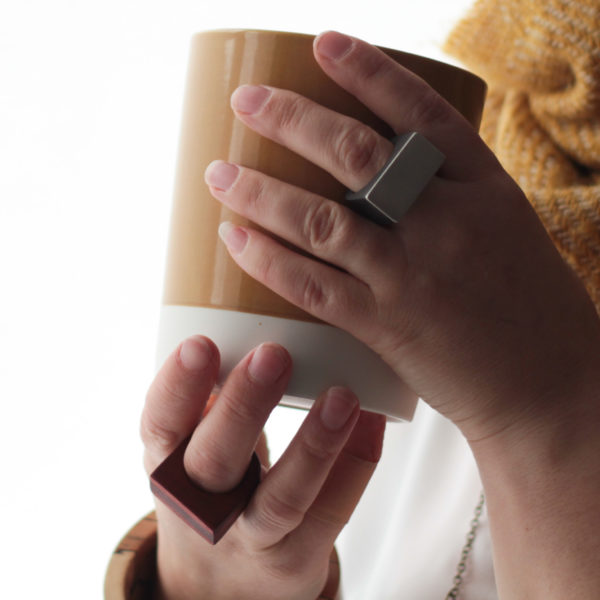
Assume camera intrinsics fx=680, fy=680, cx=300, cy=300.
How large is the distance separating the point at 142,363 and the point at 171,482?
0.44m

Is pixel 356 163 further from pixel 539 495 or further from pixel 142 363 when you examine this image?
pixel 142 363

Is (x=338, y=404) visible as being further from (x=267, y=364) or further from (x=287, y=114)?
(x=287, y=114)

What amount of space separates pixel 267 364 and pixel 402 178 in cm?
13

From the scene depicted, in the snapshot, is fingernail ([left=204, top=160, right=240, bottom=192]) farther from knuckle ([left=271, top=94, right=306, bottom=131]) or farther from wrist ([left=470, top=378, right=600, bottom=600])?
wrist ([left=470, top=378, right=600, bottom=600])

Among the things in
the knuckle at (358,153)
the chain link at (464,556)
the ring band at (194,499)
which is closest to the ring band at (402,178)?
the knuckle at (358,153)

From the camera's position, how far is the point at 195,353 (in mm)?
403

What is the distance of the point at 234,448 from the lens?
17.7 inches

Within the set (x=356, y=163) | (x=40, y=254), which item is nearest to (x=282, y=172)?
(x=356, y=163)

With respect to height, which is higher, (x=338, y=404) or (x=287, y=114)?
(x=287, y=114)

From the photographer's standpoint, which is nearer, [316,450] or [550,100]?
[316,450]

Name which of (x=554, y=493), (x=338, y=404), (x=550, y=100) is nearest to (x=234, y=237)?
(x=338, y=404)

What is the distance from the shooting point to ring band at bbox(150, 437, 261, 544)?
1.46 ft

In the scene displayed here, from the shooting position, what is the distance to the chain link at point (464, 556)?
60 cm

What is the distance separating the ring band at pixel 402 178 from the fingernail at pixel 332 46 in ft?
0.20
